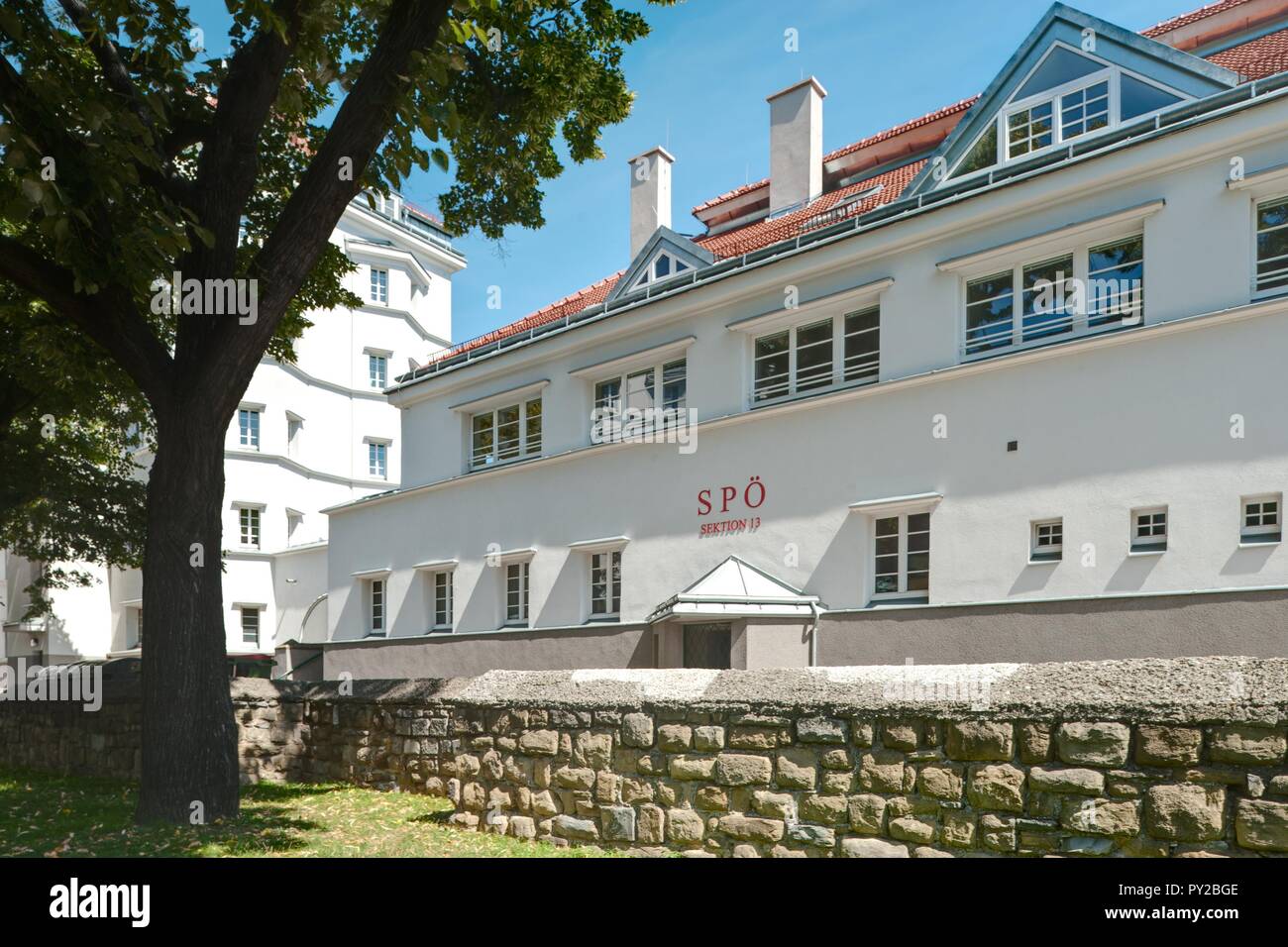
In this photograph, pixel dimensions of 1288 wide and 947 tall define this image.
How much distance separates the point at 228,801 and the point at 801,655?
9960mm

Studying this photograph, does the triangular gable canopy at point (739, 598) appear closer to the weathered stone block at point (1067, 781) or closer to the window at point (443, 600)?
the window at point (443, 600)

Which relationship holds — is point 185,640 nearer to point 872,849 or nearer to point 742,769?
point 742,769

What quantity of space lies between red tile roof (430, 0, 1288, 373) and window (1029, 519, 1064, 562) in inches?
290

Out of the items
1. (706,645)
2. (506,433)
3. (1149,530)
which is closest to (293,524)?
(506,433)

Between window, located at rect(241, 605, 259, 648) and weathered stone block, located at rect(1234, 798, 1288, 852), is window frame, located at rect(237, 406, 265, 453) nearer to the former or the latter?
window, located at rect(241, 605, 259, 648)

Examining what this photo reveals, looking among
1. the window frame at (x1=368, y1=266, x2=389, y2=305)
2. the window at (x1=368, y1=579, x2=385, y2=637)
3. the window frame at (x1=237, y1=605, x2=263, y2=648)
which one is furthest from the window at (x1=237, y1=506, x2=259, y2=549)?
the window at (x1=368, y1=579, x2=385, y2=637)

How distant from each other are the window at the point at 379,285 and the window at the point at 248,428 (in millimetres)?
8969

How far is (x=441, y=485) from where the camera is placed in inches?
999

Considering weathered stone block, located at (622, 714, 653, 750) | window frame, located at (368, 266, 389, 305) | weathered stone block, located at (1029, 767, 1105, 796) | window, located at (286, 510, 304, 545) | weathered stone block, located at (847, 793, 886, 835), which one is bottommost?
weathered stone block, located at (847, 793, 886, 835)

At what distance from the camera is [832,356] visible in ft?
60.2

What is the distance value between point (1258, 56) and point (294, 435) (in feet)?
123

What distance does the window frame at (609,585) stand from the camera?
2125 centimetres

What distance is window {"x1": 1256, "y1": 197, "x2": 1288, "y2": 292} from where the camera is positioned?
44.5 ft

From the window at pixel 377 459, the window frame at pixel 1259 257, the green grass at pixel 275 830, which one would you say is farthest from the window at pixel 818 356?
the window at pixel 377 459
